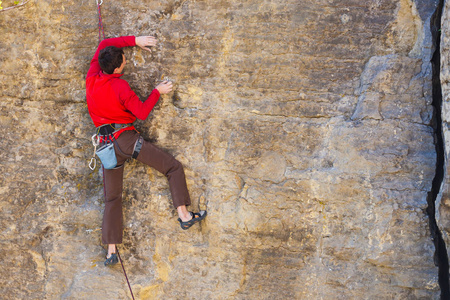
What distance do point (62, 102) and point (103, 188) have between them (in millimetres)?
944

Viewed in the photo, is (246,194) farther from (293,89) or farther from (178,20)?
(178,20)

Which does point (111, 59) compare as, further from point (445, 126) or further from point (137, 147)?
point (445, 126)

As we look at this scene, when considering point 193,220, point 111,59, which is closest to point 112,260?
point 193,220

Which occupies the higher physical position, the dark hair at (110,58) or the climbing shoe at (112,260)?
the dark hair at (110,58)

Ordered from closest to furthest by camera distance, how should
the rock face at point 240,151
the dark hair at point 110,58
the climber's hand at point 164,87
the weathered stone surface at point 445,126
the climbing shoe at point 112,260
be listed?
the weathered stone surface at point 445,126 → the dark hair at point 110,58 → the rock face at point 240,151 → the climber's hand at point 164,87 → the climbing shoe at point 112,260

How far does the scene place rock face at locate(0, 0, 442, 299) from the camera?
3.74m

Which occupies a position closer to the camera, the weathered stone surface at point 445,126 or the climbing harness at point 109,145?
the weathered stone surface at point 445,126

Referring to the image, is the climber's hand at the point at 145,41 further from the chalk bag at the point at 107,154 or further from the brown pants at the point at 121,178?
the chalk bag at the point at 107,154

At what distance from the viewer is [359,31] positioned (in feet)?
12.2

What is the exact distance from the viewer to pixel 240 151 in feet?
13.0

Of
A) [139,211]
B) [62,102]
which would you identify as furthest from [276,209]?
[62,102]

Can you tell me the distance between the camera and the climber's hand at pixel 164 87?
385 cm

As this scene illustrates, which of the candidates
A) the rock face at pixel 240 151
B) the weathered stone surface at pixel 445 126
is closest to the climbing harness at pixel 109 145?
the rock face at pixel 240 151

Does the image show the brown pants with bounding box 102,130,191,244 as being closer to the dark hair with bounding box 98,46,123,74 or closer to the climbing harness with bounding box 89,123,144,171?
the climbing harness with bounding box 89,123,144,171
